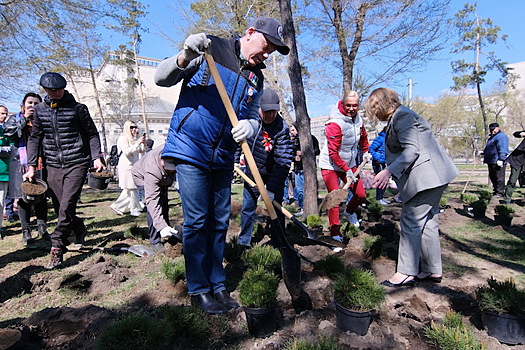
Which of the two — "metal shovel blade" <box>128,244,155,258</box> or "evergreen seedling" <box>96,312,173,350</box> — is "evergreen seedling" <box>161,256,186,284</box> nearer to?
"evergreen seedling" <box>96,312,173,350</box>

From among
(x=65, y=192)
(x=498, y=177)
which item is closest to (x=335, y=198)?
(x=65, y=192)

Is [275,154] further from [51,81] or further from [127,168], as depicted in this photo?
[127,168]

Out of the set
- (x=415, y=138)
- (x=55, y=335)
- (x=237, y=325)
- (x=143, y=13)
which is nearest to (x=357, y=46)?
(x=415, y=138)

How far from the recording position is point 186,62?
7.49 feet

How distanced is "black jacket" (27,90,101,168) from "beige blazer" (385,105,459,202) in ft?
11.2

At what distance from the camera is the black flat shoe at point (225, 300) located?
8.48 ft

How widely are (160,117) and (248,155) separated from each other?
6008 cm

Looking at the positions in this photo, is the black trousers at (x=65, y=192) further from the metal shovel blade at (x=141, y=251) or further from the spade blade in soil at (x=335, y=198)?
the spade blade in soil at (x=335, y=198)

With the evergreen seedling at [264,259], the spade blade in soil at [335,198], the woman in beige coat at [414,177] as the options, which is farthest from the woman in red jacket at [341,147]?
the evergreen seedling at [264,259]

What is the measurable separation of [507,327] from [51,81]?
14.9 ft

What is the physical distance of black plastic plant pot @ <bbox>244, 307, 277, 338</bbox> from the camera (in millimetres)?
2205

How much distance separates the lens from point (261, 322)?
87.6 inches

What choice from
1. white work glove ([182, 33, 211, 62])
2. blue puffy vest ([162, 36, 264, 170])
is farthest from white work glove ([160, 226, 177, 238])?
white work glove ([182, 33, 211, 62])

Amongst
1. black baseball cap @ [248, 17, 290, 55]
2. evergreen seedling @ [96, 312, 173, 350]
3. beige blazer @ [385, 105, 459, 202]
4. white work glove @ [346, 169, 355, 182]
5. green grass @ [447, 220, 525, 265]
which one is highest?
black baseball cap @ [248, 17, 290, 55]
